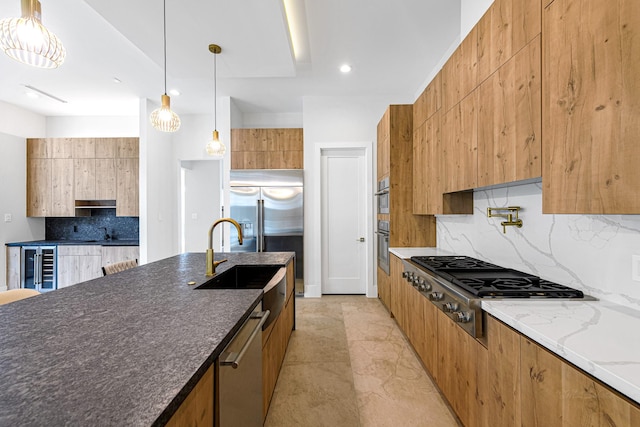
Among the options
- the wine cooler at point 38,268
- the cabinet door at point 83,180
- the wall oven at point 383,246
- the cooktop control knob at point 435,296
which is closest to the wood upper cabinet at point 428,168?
the wall oven at point 383,246

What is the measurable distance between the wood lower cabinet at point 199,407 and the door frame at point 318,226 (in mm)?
3504

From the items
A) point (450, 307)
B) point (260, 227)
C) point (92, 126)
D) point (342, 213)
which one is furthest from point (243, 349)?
point (92, 126)

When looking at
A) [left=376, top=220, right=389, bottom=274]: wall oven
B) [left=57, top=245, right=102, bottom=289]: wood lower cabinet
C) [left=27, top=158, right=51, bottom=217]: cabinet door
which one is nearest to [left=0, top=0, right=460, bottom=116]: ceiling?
[left=27, top=158, right=51, bottom=217]: cabinet door

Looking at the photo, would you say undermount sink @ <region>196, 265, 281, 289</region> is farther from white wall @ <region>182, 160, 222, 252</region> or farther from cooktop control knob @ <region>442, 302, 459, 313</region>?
white wall @ <region>182, 160, 222, 252</region>

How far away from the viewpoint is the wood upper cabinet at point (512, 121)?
1367 mm

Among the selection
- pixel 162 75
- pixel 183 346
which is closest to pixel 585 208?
pixel 183 346

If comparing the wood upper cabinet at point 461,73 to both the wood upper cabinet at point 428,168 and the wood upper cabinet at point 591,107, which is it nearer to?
the wood upper cabinet at point 428,168

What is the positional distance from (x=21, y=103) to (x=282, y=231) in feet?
15.7

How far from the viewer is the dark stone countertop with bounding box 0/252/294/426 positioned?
1.86 ft

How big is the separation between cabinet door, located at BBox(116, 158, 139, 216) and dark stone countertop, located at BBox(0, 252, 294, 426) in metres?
3.75

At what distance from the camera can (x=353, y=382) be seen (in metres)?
2.19

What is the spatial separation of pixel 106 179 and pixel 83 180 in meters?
0.40

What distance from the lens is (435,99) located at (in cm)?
260

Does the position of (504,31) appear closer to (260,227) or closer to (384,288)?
(384,288)
